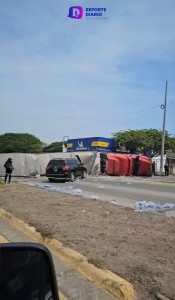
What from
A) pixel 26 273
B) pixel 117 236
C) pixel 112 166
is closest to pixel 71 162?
pixel 112 166

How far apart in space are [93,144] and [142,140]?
891 centimetres

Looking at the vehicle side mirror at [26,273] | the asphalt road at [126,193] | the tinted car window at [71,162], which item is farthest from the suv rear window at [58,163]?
the vehicle side mirror at [26,273]

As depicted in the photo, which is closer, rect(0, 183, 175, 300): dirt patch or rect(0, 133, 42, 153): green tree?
rect(0, 183, 175, 300): dirt patch

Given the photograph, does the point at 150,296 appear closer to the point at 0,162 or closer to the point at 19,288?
the point at 19,288

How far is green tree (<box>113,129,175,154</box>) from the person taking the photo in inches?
2773

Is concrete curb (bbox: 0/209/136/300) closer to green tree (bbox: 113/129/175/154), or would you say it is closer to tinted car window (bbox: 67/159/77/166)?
tinted car window (bbox: 67/159/77/166)

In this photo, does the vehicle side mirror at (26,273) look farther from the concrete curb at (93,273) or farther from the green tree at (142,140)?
the green tree at (142,140)

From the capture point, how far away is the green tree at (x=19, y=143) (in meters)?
103

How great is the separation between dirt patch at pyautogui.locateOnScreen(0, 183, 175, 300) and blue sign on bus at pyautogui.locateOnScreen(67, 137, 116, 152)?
2007 inches

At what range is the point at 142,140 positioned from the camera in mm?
70688

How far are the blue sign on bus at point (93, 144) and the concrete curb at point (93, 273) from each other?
56.4 meters

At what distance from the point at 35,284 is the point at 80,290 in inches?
141

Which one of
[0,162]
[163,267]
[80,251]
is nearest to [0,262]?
[163,267]

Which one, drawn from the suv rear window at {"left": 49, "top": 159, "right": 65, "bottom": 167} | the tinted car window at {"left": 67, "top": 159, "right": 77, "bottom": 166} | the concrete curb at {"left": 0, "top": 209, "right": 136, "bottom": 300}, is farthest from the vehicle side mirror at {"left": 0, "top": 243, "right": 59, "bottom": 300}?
the tinted car window at {"left": 67, "top": 159, "right": 77, "bottom": 166}
